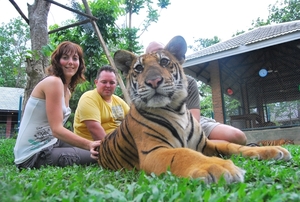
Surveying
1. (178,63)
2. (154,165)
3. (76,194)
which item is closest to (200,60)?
(178,63)

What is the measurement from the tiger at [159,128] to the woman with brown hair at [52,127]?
626 mm

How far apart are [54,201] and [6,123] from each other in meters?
21.4

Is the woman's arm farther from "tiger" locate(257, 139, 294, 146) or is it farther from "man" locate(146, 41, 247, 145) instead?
"tiger" locate(257, 139, 294, 146)

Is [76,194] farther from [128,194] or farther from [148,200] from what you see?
[148,200]

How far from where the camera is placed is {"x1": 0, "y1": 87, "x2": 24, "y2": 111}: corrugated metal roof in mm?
20772

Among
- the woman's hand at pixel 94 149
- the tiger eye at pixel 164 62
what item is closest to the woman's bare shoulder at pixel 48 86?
the woman's hand at pixel 94 149

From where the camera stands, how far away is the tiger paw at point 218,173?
1793 mm

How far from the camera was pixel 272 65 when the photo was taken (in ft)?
37.3

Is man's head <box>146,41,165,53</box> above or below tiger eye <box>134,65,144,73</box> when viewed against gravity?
above

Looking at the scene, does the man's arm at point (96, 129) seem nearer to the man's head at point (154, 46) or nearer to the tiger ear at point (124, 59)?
the tiger ear at point (124, 59)

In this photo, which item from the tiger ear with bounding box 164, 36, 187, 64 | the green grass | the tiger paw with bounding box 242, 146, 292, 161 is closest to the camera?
the green grass

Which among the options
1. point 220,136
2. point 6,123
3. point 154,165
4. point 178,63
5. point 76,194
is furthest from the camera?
point 6,123

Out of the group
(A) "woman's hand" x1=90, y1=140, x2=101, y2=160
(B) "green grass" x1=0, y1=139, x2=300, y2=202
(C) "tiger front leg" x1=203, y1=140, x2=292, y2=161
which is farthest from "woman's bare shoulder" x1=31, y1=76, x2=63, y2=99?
(C) "tiger front leg" x1=203, y1=140, x2=292, y2=161

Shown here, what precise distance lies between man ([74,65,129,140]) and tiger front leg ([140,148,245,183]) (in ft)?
5.92
